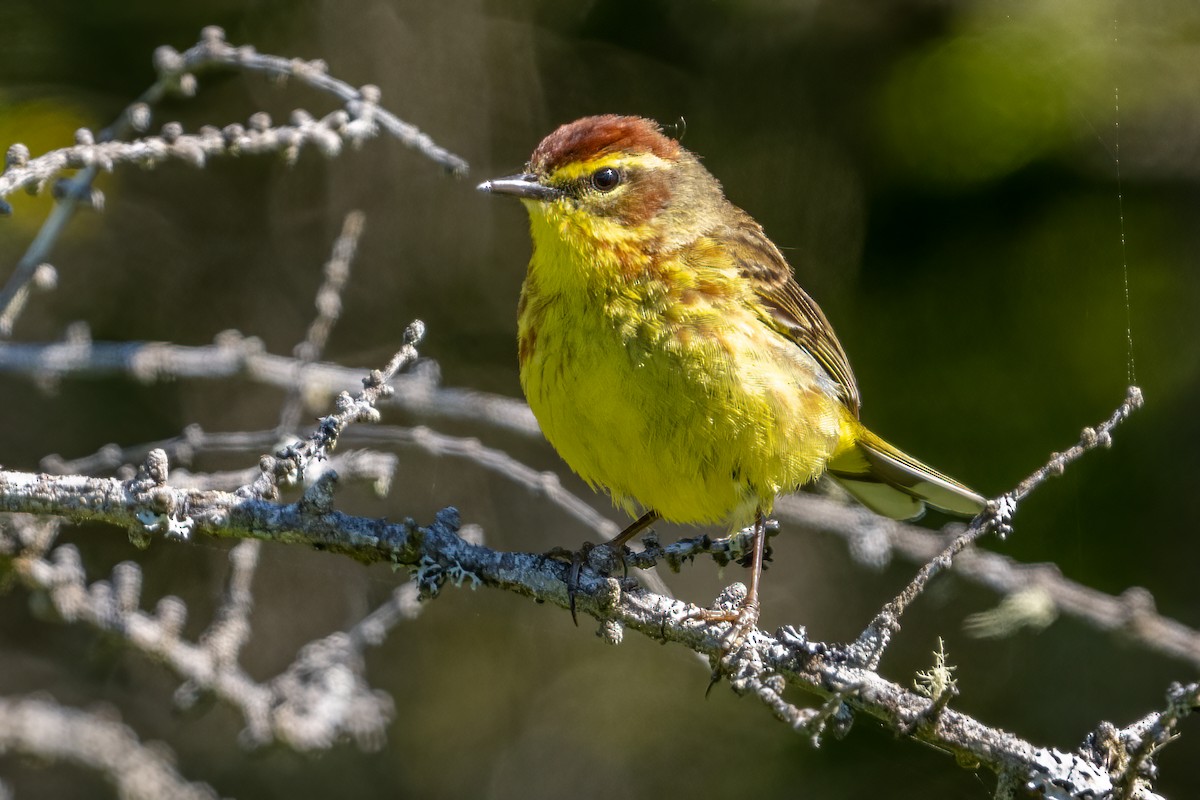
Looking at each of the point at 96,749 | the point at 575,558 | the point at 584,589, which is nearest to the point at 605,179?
the point at 575,558

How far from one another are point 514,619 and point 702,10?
3.27 meters

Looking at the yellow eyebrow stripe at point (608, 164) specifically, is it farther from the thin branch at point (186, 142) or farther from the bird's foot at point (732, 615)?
the bird's foot at point (732, 615)

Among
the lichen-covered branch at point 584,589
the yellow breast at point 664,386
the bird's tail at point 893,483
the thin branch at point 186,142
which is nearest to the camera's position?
the lichen-covered branch at point 584,589

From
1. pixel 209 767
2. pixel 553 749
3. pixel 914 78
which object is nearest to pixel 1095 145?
pixel 914 78

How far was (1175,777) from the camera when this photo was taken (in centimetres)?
531

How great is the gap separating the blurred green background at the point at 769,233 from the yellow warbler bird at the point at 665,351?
4.58ft

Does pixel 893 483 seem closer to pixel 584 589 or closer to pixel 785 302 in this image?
pixel 785 302

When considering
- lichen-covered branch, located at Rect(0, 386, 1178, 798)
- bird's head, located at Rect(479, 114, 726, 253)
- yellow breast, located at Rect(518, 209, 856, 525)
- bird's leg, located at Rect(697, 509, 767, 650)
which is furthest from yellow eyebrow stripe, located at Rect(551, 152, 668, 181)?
lichen-covered branch, located at Rect(0, 386, 1178, 798)

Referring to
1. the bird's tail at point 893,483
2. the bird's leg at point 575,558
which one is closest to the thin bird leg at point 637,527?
the bird's leg at point 575,558

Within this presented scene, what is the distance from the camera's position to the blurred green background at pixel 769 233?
5199 mm

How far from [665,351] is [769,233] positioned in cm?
271

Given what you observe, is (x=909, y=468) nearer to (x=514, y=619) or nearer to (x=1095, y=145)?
(x=1095, y=145)

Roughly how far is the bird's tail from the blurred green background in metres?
0.97

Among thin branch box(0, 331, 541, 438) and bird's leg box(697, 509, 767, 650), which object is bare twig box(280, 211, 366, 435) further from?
bird's leg box(697, 509, 767, 650)
